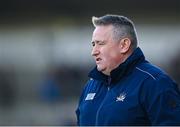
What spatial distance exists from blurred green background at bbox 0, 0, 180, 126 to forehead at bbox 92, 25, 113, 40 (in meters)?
13.9

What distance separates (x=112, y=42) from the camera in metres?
5.07

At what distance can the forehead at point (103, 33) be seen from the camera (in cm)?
507

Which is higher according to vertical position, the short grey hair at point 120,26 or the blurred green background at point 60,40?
the short grey hair at point 120,26

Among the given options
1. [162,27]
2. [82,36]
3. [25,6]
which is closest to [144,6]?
[162,27]

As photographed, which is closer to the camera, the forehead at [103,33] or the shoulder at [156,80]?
the shoulder at [156,80]

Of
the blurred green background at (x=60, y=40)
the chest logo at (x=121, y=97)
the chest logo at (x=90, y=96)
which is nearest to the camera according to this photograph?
the chest logo at (x=121, y=97)

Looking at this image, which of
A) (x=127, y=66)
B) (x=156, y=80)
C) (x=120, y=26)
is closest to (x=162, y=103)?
(x=156, y=80)

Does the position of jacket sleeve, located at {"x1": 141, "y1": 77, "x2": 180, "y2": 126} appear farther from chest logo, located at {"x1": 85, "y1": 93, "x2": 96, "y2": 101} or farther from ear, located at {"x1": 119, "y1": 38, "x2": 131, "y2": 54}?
chest logo, located at {"x1": 85, "y1": 93, "x2": 96, "y2": 101}

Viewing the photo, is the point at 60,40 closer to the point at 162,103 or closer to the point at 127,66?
the point at 127,66

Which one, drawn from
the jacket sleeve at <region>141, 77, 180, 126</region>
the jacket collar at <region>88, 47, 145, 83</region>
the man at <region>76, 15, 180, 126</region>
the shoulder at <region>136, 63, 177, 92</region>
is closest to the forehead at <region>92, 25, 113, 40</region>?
the man at <region>76, 15, 180, 126</region>

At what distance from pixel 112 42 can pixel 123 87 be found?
35 cm

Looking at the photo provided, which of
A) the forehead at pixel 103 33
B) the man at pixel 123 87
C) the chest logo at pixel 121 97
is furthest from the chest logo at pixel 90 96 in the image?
the forehead at pixel 103 33

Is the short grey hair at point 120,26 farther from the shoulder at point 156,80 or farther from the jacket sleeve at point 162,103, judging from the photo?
the jacket sleeve at point 162,103

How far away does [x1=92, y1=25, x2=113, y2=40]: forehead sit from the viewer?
5.07 meters
